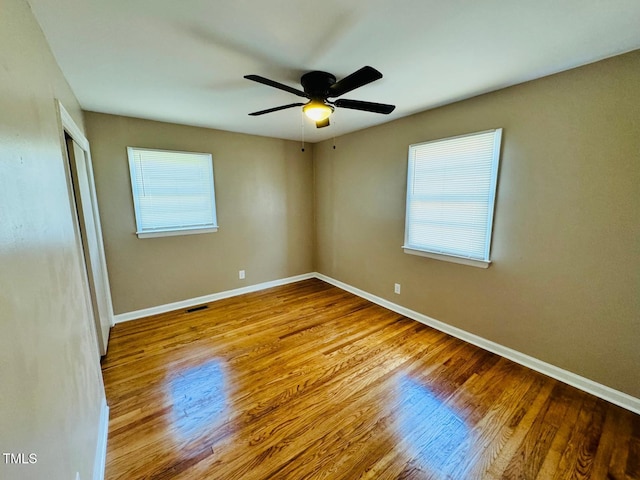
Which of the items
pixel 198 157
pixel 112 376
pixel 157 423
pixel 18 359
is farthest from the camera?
pixel 198 157

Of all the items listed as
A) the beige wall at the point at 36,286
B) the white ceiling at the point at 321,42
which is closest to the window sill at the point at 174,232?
the white ceiling at the point at 321,42

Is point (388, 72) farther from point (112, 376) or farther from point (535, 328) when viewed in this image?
point (112, 376)

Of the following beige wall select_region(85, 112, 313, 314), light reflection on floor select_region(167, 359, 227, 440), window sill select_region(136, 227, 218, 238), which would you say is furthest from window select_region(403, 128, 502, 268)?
window sill select_region(136, 227, 218, 238)

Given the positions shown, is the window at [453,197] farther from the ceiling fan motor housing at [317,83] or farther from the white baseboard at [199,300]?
the white baseboard at [199,300]

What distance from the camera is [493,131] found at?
7.43ft

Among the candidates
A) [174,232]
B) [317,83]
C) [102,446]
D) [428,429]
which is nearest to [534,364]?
[428,429]

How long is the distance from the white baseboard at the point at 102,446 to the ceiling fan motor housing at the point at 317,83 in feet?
8.48

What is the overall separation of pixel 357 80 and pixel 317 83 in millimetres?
444

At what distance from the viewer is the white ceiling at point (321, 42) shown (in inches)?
50.4

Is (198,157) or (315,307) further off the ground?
(198,157)

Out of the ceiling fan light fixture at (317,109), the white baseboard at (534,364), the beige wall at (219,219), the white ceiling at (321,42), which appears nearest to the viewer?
the white ceiling at (321,42)

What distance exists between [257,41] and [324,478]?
251cm

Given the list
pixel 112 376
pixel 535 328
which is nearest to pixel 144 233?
pixel 112 376

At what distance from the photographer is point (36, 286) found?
90cm
